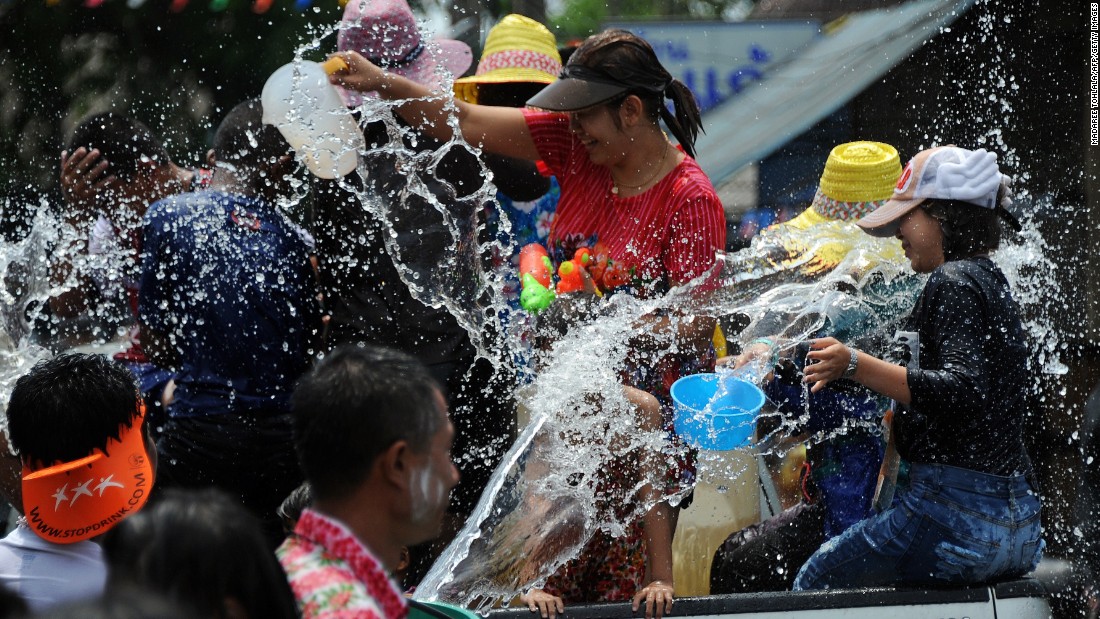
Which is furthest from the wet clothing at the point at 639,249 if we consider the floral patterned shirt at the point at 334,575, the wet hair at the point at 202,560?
the wet hair at the point at 202,560

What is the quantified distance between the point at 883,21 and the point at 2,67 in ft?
17.7

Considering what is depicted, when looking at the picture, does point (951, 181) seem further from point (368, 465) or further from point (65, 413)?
point (65, 413)

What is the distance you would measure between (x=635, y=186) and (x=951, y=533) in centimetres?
138

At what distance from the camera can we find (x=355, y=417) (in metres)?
1.81

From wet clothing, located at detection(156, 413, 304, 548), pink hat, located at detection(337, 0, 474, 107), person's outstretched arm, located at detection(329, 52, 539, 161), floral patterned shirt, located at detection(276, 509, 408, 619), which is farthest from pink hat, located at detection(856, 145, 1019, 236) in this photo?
floral patterned shirt, located at detection(276, 509, 408, 619)

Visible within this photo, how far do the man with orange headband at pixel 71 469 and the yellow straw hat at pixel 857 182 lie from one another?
7.90 feet

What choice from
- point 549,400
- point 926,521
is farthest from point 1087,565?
point 549,400

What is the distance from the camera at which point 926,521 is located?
3.21 metres

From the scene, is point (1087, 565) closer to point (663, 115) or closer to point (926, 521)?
point (926, 521)

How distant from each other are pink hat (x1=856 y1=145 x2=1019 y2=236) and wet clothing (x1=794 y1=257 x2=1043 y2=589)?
7.7 inches

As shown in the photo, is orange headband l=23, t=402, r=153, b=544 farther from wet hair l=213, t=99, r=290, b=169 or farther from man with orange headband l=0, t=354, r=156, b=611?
wet hair l=213, t=99, r=290, b=169

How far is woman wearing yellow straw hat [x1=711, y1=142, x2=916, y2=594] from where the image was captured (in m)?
3.54

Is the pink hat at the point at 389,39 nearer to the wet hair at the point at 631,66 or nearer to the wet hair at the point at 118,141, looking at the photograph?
the wet hair at the point at 631,66

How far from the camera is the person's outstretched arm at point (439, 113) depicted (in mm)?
3510
